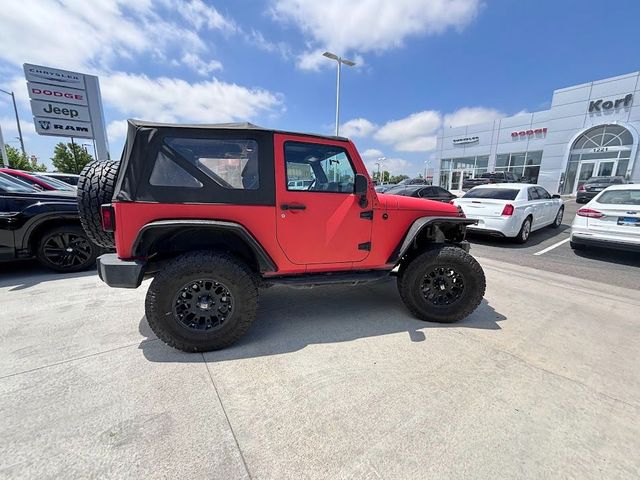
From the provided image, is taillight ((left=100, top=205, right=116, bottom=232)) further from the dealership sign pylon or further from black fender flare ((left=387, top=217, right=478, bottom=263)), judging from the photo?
the dealership sign pylon

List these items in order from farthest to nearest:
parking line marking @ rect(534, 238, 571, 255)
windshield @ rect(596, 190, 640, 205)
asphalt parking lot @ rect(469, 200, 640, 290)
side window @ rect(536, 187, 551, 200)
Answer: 1. side window @ rect(536, 187, 551, 200)
2. parking line marking @ rect(534, 238, 571, 255)
3. windshield @ rect(596, 190, 640, 205)
4. asphalt parking lot @ rect(469, 200, 640, 290)

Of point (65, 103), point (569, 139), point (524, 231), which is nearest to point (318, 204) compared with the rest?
point (524, 231)

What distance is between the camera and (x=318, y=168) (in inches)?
113

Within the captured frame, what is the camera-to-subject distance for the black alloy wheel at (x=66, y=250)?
4363mm

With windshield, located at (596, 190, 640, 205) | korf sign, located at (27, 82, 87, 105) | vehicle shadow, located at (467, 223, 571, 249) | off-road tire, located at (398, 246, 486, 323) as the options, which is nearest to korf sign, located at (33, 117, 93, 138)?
korf sign, located at (27, 82, 87, 105)

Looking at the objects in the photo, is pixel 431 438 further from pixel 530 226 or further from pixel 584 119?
pixel 584 119

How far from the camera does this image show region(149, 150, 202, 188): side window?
2.38 m

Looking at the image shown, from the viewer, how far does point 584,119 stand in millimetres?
21656

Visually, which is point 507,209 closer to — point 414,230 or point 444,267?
point 444,267

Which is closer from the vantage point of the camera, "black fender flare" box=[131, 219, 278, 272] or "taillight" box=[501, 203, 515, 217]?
"black fender flare" box=[131, 219, 278, 272]

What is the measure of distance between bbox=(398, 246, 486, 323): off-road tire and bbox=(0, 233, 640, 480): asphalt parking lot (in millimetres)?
176

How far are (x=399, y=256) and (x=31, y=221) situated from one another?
208 inches

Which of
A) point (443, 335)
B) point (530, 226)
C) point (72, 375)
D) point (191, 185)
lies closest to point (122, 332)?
point (72, 375)

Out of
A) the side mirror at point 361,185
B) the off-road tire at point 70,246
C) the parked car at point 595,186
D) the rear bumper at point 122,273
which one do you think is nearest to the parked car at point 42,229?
the off-road tire at point 70,246
